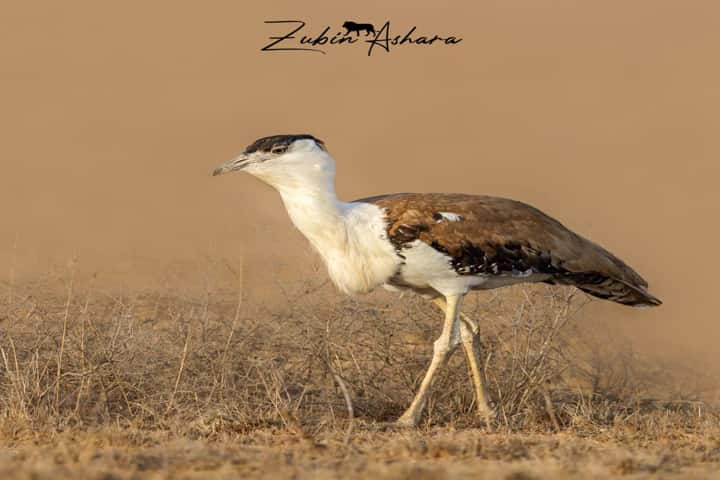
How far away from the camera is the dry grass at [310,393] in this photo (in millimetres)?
4945

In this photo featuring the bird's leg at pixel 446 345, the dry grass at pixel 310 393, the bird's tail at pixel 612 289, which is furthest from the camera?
the bird's tail at pixel 612 289

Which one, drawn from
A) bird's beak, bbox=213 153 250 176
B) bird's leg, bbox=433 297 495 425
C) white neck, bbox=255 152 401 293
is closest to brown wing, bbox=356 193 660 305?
white neck, bbox=255 152 401 293

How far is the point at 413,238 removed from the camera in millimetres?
6535

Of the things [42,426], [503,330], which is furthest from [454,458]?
[503,330]

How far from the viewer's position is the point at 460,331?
7.02 m

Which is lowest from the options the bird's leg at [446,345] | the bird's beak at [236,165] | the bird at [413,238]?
the bird's leg at [446,345]

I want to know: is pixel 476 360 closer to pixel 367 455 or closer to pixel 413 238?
pixel 413 238

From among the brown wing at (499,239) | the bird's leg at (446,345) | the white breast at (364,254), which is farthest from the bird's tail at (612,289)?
the white breast at (364,254)

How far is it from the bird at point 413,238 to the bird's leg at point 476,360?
0.02 m

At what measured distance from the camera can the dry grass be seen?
16.2 ft

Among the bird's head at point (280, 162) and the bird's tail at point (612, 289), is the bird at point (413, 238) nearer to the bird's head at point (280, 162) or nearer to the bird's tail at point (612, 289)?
the bird's head at point (280, 162)

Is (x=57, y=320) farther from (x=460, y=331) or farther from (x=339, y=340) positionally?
(x=460, y=331)

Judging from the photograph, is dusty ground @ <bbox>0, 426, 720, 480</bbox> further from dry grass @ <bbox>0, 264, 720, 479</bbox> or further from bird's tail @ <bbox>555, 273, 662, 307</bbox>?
bird's tail @ <bbox>555, 273, 662, 307</bbox>

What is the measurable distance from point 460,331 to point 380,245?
95 cm
